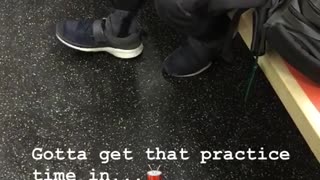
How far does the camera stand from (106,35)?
1.25 metres

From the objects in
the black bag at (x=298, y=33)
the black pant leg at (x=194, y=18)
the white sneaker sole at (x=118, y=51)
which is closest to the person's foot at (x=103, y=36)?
the white sneaker sole at (x=118, y=51)

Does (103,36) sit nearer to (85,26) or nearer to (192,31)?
(85,26)

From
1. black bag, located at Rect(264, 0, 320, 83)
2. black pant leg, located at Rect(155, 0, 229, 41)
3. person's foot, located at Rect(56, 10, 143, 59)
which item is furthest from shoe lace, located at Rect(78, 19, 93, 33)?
black bag, located at Rect(264, 0, 320, 83)

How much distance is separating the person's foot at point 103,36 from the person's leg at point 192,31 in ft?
0.32

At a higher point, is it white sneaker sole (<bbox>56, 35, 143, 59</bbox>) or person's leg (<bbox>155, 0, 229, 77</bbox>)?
person's leg (<bbox>155, 0, 229, 77</bbox>)

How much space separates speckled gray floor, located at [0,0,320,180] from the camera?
114 centimetres

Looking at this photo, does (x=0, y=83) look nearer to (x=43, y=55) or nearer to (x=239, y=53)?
(x=43, y=55)

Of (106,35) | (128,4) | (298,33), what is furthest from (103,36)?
(298,33)

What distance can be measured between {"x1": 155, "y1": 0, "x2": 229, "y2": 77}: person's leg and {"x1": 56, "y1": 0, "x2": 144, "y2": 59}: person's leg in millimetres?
100

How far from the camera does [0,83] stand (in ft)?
4.09

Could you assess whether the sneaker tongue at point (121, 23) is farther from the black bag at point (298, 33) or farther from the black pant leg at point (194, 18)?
the black bag at point (298, 33)

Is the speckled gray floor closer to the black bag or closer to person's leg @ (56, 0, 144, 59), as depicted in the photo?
person's leg @ (56, 0, 144, 59)

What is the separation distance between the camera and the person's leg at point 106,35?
3.97 feet

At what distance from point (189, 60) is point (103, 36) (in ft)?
0.72
